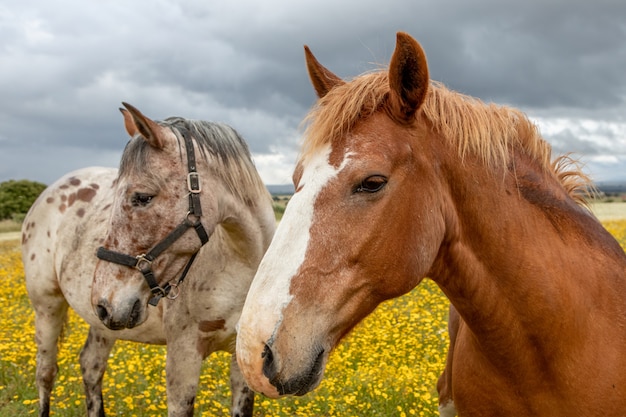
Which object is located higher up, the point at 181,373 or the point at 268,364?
the point at 268,364

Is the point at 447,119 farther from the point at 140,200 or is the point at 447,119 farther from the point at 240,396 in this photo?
the point at 240,396

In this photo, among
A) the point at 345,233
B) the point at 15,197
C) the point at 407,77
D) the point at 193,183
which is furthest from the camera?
the point at 15,197

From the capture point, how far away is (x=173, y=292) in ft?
12.7

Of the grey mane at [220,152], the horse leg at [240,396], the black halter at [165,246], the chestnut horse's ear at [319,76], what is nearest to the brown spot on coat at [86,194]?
the grey mane at [220,152]

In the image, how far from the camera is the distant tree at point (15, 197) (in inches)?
1635

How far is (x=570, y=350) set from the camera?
7.21ft

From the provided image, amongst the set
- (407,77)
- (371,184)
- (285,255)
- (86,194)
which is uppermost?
(407,77)

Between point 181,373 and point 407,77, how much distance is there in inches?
115

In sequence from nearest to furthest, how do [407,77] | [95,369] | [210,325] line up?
[407,77] < [210,325] < [95,369]

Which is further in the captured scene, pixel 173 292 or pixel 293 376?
pixel 173 292

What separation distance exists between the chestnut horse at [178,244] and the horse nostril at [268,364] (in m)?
2.01

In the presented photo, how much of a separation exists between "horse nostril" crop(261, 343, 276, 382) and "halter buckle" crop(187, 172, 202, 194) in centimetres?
211

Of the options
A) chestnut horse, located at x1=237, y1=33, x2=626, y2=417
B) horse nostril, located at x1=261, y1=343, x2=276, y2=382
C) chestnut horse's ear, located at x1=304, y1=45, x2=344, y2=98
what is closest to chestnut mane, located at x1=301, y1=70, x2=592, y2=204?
chestnut horse, located at x1=237, y1=33, x2=626, y2=417

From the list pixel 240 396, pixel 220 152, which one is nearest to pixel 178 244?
Answer: pixel 220 152
